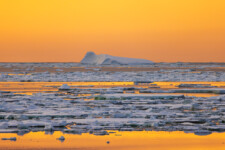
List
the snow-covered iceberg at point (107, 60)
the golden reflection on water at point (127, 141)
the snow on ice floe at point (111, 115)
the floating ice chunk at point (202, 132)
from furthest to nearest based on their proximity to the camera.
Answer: the snow-covered iceberg at point (107, 60), the snow on ice floe at point (111, 115), the floating ice chunk at point (202, 132), the golden reflection on water at point (127, 141)

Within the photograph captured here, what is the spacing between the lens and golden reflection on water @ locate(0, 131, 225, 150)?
680 cm

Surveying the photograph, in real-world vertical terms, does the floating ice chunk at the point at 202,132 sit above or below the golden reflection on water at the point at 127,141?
above

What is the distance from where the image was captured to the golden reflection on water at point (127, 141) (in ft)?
22.3

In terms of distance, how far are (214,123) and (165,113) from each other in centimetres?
125

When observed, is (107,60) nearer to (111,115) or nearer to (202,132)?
(111,115)

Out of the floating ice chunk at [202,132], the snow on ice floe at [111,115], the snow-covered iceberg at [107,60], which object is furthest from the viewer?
the snow-covered iceberg at [107,60]

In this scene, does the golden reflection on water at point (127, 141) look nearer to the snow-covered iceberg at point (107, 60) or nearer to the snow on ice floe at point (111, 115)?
the snow on ice floe at point (111, 115)

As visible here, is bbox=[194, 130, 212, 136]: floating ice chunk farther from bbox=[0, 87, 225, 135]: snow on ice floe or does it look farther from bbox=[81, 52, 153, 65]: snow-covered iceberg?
bbox=[81, 52, 153, 65]: snow-covered iceberg

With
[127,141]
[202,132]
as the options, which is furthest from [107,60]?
[127,141]

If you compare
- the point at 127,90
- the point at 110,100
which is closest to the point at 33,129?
the point at 110,100

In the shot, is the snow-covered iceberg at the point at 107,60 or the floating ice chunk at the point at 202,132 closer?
the floating ice chunk at the point at 202,132

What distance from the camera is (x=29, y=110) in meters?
9.96

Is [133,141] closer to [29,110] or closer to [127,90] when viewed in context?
[29,110]

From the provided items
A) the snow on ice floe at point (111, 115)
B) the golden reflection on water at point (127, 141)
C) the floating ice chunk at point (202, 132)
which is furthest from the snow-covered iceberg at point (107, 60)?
the golden reflection on water at point (127, 141)
